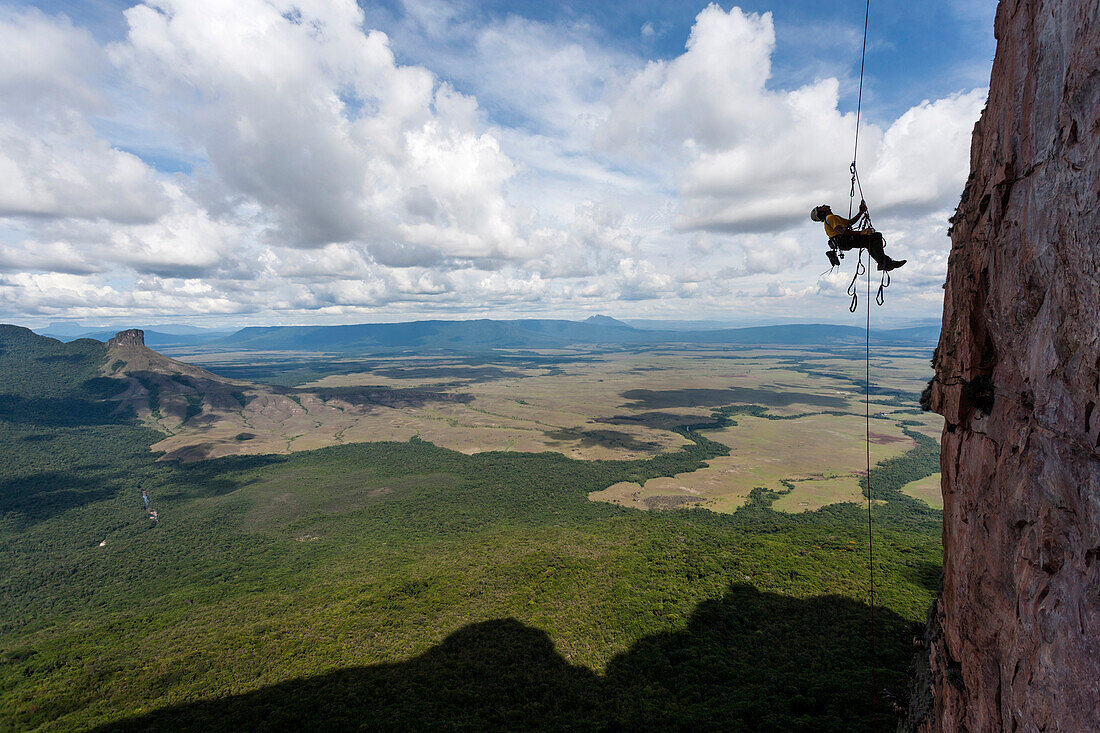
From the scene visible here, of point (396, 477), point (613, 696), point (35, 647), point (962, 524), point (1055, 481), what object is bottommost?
point (396, 477)

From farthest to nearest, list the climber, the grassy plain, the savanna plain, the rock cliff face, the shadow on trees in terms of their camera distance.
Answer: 1. the grassy plain
2. the savanna plain
3. the shadow on trees
4. the climber
5. the rock cliff face

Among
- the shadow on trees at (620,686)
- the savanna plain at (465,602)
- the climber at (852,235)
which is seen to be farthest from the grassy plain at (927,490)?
the climber at (852,235)

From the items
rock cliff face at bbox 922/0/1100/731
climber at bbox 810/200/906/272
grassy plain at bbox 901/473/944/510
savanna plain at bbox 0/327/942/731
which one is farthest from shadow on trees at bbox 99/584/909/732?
grassy plain at bbox 901/473/944/510

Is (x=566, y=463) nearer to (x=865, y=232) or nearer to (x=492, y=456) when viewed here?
(x=492, y=456)

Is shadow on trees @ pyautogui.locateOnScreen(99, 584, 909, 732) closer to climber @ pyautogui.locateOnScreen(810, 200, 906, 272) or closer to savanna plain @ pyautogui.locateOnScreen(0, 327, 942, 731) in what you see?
savanna plain @ pyautogui.locateOnScreen(0, 327, 942, 731)

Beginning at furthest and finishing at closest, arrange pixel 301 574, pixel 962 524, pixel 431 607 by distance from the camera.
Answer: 1. pixel 301 574
2. pixel 431 607
3. pixel 962 524

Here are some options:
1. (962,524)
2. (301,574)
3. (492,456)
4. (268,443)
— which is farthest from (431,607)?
(268,443)

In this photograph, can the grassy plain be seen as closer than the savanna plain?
No
